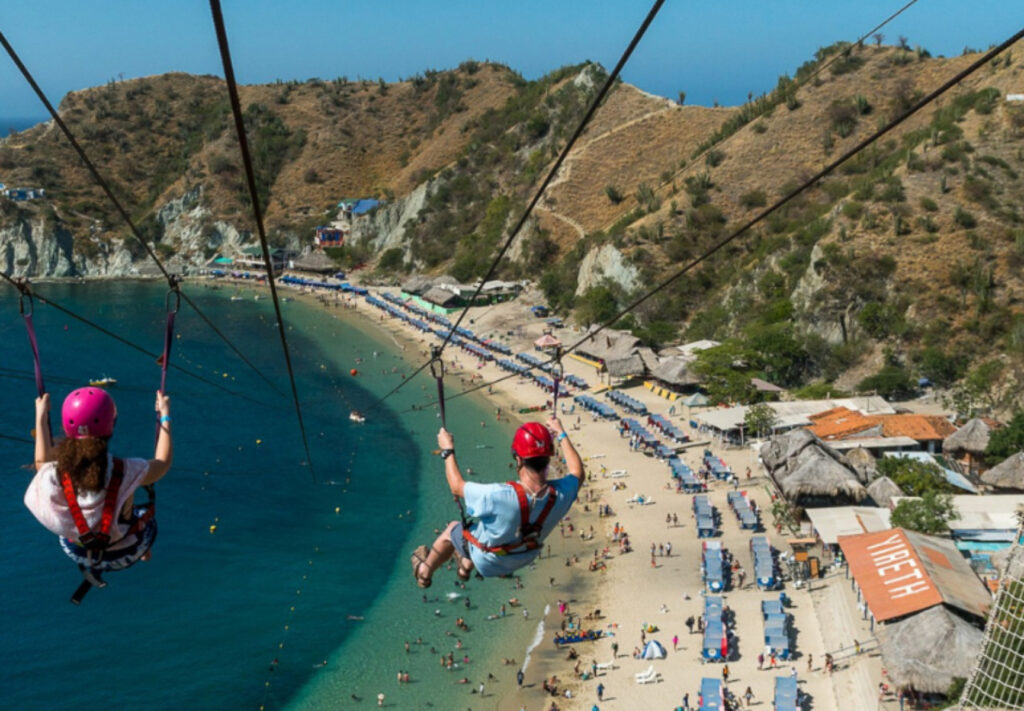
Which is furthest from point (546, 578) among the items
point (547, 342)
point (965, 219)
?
point (965, 219)

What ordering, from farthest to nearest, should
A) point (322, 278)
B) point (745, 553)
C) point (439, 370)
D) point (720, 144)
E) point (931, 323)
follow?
1. point (322, 278)
2. point (720, 144)
3. point (931, 323)
4. point (745, 553)
5. point (439, 370)

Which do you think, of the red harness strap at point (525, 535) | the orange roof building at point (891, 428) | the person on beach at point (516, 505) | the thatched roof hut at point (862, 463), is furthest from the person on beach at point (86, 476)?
the orange roof building at point (891, 428)

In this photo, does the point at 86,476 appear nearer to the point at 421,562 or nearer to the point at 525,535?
the point at 421,562

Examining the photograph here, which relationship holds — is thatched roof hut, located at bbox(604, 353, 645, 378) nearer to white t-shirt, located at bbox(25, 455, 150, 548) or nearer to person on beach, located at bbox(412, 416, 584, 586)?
person on beach, located at bbox(412, 416, 584, 586)

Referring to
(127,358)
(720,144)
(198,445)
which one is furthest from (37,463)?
(720,144)

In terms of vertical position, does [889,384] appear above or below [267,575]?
above

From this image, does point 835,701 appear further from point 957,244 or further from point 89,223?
point 89,223

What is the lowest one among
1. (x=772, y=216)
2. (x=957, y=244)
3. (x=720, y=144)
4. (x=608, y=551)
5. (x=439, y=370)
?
(x=608, y=551)
